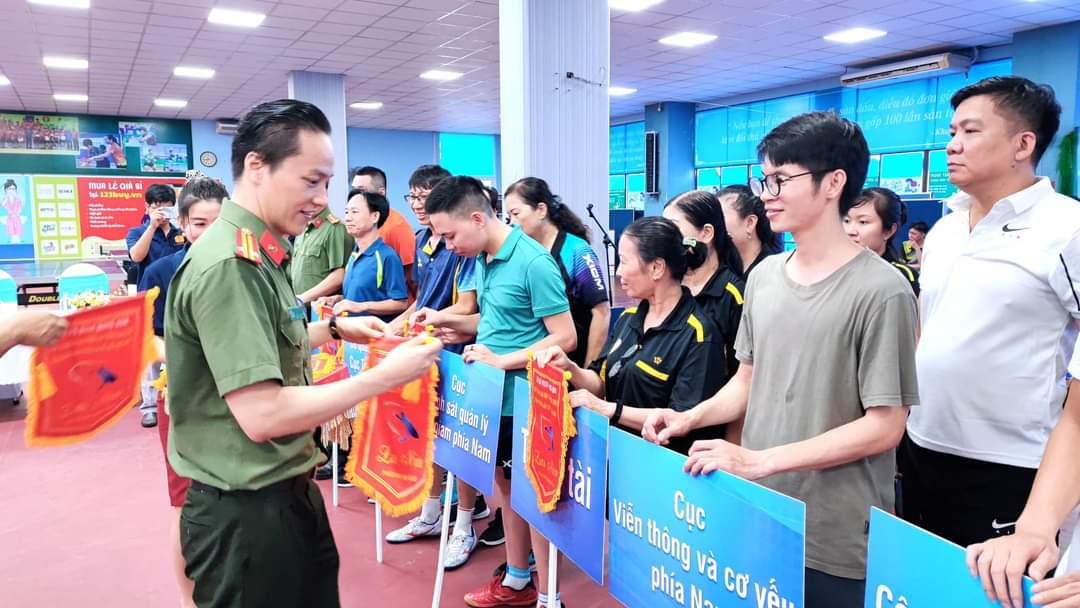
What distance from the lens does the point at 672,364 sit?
1868 millimetres

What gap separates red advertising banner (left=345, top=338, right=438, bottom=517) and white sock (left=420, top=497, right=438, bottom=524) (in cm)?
111

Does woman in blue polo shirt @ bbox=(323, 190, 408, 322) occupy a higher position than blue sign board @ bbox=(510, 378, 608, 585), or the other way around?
woman in blue polo shirt @ bbox=(323, 190, 408, 322)

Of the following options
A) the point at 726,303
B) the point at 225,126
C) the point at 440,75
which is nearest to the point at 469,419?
the point at 726,303

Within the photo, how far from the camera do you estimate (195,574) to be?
51.3 inches

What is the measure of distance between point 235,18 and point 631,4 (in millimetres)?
3884

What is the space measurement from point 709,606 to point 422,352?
718mm

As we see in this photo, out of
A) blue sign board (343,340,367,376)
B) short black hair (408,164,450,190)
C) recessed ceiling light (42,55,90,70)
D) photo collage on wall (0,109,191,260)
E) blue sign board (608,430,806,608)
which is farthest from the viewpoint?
photo collage on wall (0,109,191,260)

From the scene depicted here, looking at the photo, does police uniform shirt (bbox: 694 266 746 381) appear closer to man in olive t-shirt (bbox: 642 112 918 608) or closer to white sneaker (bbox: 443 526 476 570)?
man in olive t-shirt (bbox: 642 112 918 608)

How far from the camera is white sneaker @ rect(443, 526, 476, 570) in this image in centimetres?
280

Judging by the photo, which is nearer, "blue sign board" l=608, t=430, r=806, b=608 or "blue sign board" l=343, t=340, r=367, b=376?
"blue sign board" l=608, t=430, r=806, b=608

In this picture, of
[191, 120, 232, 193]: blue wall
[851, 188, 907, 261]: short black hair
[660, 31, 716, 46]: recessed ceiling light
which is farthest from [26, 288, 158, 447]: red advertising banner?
[191, 120, 232, 193]: blue wall

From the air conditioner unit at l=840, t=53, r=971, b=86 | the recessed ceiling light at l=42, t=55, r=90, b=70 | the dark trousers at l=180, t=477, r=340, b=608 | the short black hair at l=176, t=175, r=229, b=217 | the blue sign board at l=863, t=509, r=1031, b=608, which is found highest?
the recessed ceiling light at l=42, t=55, r=90, b=70

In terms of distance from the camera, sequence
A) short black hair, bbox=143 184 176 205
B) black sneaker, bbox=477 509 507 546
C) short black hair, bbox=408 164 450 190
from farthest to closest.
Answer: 1. short black hair, bbox=143 184 176 205
2. short black hair, bbox=408 164 450 190
3. black sneaker, bbox=477 509 507 546

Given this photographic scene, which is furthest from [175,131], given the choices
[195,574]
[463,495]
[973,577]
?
[973,577]
